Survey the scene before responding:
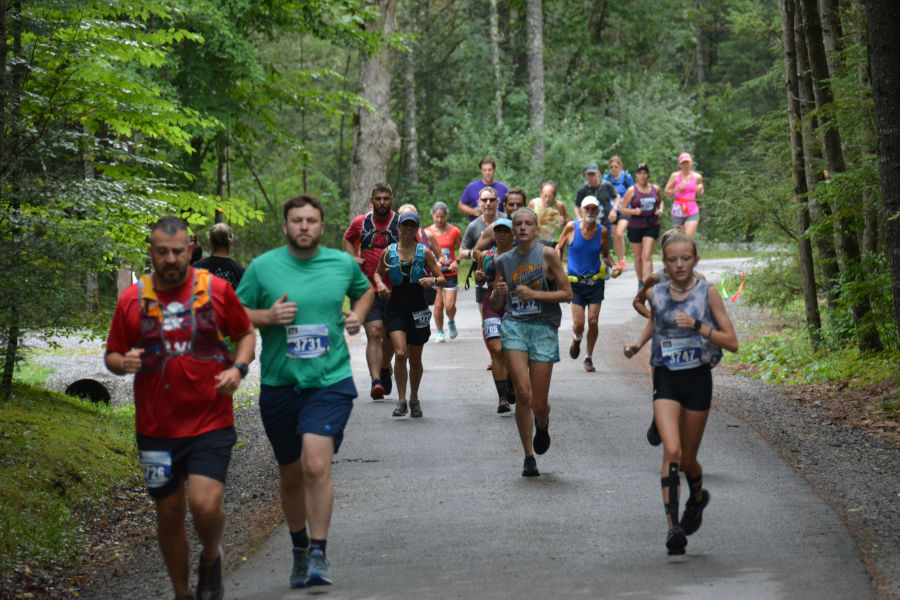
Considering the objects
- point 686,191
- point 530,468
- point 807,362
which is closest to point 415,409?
point 530,468

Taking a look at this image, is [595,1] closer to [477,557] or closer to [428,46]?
[428,46]

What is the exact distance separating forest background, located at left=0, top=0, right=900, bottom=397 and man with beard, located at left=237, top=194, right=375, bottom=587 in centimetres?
364

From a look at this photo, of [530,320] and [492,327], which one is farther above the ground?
[530,320]

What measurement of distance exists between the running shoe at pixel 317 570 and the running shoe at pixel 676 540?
196cm

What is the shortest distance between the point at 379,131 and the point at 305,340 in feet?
59.7

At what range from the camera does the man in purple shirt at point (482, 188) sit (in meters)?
15.2

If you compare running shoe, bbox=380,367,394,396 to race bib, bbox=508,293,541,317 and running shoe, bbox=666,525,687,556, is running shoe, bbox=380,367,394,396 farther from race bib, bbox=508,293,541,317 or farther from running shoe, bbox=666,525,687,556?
running shoe, bbox=666,525,687,556

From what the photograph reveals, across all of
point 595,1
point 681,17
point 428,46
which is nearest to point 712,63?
point 681,17

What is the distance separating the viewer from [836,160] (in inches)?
547

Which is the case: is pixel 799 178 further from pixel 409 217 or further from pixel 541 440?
pixel 541 440

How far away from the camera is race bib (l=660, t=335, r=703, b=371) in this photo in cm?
655

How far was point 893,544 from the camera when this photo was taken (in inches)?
260

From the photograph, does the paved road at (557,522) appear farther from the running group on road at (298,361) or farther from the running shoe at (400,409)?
the running group on road at (298,361)

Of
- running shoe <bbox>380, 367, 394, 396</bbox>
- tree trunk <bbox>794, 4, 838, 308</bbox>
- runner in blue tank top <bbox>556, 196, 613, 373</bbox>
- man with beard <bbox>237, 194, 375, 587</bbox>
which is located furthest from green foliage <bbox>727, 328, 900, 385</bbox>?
man with beard <bbox>237, 194, 375, 587</bbox>
